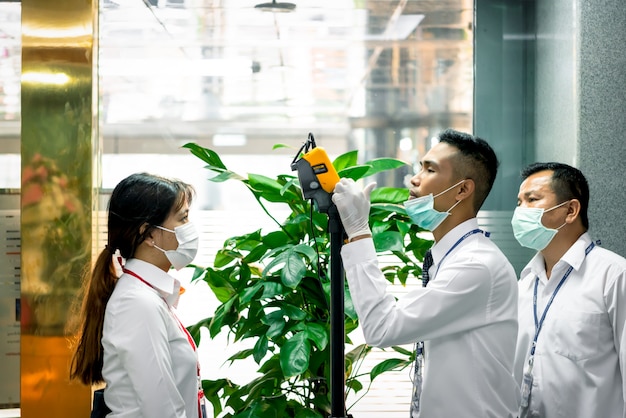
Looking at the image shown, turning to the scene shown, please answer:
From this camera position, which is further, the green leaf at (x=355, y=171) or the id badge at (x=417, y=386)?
the green leaf at (x=355, y=171)

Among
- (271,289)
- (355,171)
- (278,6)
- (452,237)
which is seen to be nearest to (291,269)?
(271,289)

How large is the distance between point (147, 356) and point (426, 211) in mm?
819

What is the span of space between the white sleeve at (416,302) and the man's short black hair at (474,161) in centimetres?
26

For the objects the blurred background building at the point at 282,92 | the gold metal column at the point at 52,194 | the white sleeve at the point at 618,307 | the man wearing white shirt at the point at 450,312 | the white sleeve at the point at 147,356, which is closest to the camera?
the white sleeve at the point at 147,356

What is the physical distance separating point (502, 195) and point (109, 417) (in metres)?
2.06

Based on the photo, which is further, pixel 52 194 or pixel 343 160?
pixel 52 194

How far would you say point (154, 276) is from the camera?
6.33 feet

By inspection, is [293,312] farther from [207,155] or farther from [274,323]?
[207,155]

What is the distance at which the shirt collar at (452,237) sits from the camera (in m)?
2.07

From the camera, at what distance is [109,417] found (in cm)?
179

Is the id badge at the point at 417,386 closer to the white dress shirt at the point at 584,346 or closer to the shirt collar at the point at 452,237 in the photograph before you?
the shirt collar at the point at 452,237

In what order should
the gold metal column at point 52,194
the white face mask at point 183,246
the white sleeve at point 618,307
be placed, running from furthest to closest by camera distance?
1. the gold metal column at point 52,194
2. the white sleeve at point 618,307
3. the white face mask at point 183,246

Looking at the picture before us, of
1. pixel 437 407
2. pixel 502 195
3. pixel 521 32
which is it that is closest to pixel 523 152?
pixel 502 195

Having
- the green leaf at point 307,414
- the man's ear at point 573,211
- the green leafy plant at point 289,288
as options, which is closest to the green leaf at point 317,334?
the green leafy plant at point 289,288
